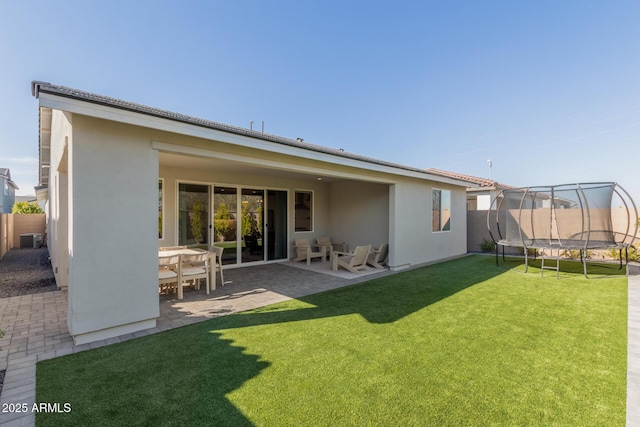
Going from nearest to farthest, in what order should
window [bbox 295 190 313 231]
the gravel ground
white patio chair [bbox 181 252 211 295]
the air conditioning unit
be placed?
1. white patio chair [bbox 181 252 211 295]
2. the gravel ground
3. window [bbox 295 190 313 231]
4. the air conditioning unit

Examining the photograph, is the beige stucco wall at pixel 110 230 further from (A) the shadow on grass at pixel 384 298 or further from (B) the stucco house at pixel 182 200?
(A) the shadow on grass at pixel 384 298

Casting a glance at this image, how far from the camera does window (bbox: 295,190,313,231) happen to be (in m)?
11.9

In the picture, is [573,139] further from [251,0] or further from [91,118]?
[91,118]

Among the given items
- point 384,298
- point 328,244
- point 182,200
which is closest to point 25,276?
point 182,200

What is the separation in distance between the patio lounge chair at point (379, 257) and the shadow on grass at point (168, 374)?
13.4 ft

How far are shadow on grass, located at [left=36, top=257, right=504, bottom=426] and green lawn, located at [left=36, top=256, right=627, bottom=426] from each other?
0.02 meters

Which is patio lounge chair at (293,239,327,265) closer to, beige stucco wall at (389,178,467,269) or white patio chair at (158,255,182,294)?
beige stucco wall at (389,178,467,269)

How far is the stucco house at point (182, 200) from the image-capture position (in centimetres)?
402

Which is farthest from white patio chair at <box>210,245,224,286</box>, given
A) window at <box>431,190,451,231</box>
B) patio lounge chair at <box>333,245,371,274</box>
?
window at <box>431,190,451,231</box>

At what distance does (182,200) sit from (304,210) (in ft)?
15.9

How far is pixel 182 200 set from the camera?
351 inches

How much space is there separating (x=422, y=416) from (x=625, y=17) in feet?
41.8

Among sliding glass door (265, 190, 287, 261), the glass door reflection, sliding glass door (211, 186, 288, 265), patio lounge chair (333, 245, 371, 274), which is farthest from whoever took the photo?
sliding glass door (265, 190, 287, 261)

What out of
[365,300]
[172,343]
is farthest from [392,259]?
[172,343]
